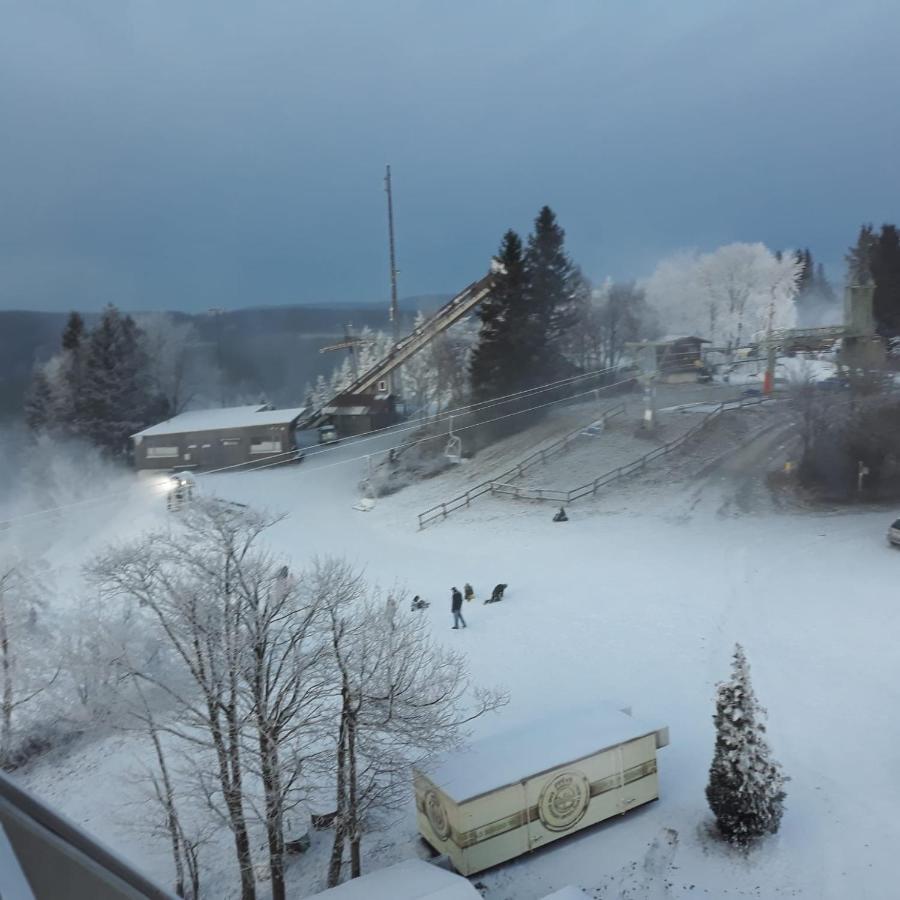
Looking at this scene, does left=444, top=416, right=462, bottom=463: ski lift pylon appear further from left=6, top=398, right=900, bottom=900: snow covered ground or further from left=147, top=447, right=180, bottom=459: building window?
left=147, top=447, right=180, bottom=459: building window

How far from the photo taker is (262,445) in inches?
734

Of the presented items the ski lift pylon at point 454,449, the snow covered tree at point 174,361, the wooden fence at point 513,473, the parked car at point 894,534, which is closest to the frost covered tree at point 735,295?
the wooden fence at point 513,473

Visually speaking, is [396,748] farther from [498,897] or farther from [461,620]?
[461,620]

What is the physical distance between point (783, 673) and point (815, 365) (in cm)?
1268

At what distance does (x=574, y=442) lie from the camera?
62.3ft

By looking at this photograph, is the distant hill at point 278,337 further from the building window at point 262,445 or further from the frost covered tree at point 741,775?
the frost covered tree at point 741,775

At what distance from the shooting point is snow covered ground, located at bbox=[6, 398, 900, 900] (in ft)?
22.4

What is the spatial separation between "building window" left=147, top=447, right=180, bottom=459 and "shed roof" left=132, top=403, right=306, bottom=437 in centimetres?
38

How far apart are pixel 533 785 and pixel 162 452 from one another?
1484cm

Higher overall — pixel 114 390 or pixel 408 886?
pixel 114 390

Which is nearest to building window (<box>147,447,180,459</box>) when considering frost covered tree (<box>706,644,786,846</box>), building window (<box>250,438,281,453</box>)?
building window (<box>250,438,281,453</box>)

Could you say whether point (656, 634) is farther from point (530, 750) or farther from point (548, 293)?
point (548, 293)

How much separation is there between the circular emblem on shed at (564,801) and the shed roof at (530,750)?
0.19 m

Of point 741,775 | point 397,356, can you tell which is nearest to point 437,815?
point 741,775
